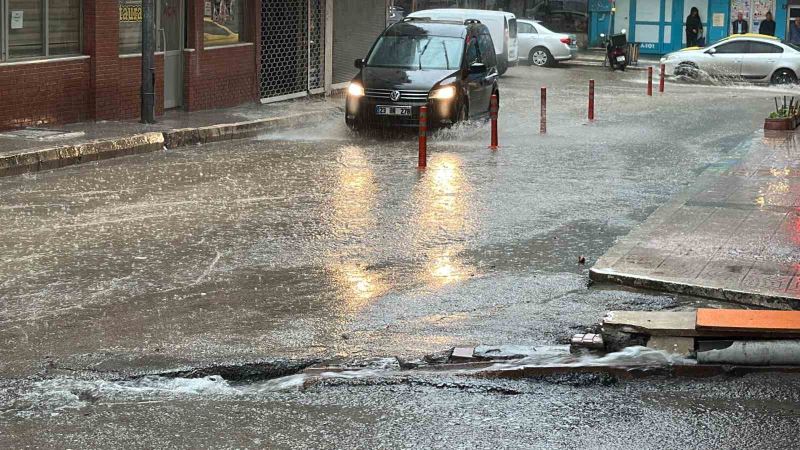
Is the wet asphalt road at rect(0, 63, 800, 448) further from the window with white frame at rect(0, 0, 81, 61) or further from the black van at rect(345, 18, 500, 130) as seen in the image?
the window with white frame at rect(0, 0, 81, 61)

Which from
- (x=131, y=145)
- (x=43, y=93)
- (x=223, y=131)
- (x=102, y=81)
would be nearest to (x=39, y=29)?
(x=43, y=93)

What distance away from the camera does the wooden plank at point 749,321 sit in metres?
7.18

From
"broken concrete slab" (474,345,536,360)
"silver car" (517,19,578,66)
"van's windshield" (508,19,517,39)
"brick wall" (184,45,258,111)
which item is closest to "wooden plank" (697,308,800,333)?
"broken concrete slab" (474,345,536,360)

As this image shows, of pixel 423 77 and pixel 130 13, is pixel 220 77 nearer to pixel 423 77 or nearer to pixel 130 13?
pixel 130 13

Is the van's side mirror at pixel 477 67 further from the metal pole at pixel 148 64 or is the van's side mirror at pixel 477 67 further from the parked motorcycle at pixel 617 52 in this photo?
the parked motorcycle at pixel 617 52

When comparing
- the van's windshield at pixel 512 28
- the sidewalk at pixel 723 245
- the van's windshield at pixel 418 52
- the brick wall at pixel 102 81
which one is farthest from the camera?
the van's windshield at pixel 512 28

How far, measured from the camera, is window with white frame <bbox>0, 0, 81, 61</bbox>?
18094 millimetres

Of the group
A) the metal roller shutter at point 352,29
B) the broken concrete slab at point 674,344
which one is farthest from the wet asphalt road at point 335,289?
the metal roller shutter at point 352,29

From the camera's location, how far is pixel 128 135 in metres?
18.1

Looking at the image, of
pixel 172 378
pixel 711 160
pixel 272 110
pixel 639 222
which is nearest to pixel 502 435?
pixel 172 378

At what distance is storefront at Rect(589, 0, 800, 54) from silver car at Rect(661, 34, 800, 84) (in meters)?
9.83

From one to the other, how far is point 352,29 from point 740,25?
1758 cm

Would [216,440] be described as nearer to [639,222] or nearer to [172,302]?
[172,302]

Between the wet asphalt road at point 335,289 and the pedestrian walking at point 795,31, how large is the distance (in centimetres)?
2489
